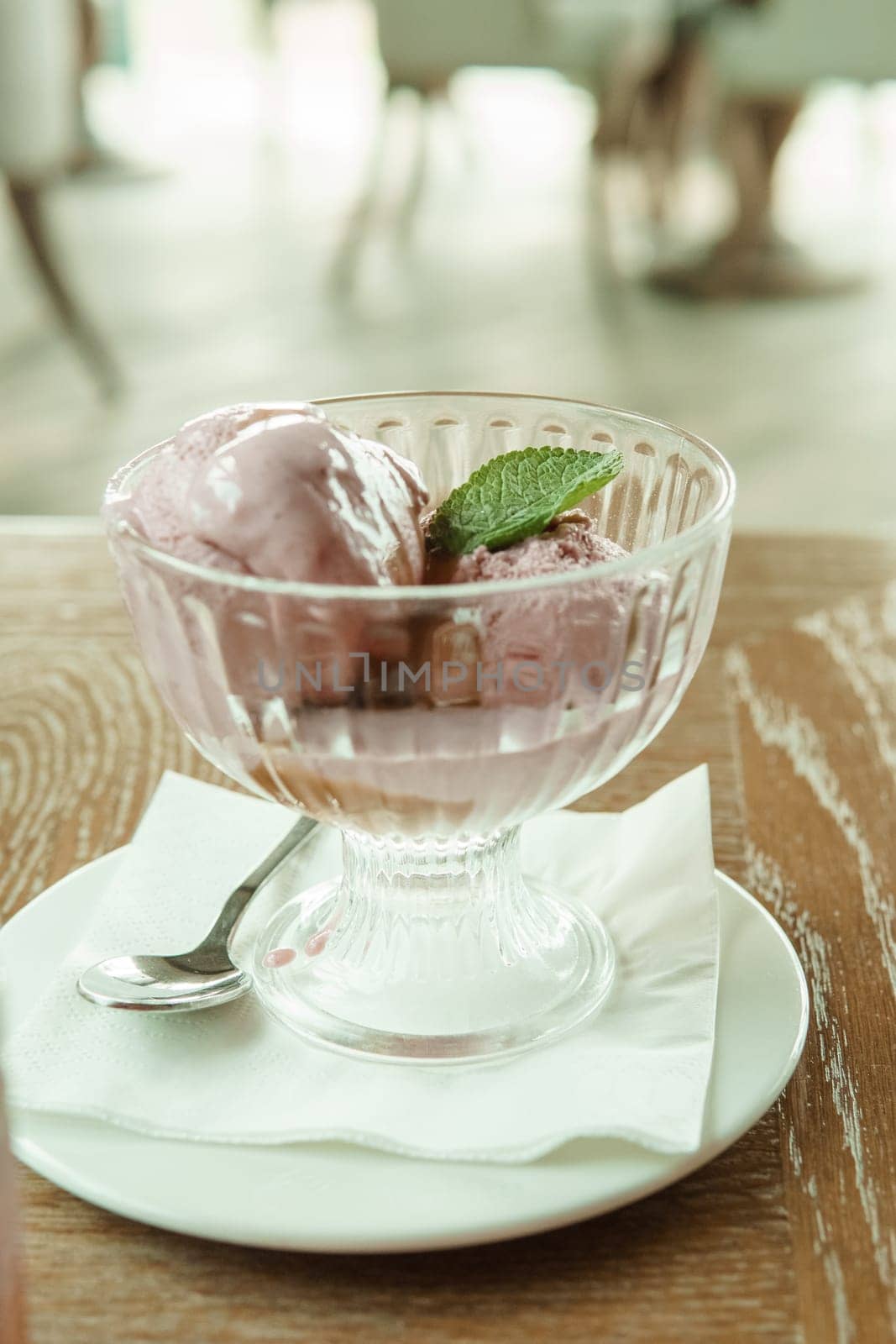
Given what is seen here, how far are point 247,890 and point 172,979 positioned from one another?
0.06 meters

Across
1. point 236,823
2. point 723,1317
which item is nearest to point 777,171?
point 236,823

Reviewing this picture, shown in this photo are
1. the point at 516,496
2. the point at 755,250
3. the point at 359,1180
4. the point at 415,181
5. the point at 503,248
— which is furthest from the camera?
the point at 415,181

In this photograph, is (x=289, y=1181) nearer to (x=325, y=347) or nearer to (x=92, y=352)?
(x=92, y=352)

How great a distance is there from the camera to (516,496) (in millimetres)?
454

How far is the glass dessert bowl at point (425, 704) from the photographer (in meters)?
0.37

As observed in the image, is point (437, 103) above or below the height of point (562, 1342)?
below

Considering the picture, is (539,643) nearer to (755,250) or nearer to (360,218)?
(755,250)

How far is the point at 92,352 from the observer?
255cm

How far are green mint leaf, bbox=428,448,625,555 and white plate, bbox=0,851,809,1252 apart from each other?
0.17m

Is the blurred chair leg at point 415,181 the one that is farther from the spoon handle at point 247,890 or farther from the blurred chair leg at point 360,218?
the spoon handle at point 247,890

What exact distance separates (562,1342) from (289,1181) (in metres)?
0.08

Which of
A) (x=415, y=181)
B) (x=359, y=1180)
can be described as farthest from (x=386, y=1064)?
(x=415, y=181)

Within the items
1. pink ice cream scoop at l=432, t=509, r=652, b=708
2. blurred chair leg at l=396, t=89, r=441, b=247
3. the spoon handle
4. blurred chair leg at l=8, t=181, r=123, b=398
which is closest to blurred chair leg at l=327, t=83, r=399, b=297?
blurred chair leg at l=396, t=89, r=441, b=247

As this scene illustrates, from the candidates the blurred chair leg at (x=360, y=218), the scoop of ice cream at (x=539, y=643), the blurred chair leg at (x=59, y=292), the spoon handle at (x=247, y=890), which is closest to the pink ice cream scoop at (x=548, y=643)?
the scoop of ice cream at (x=539, y=643)
